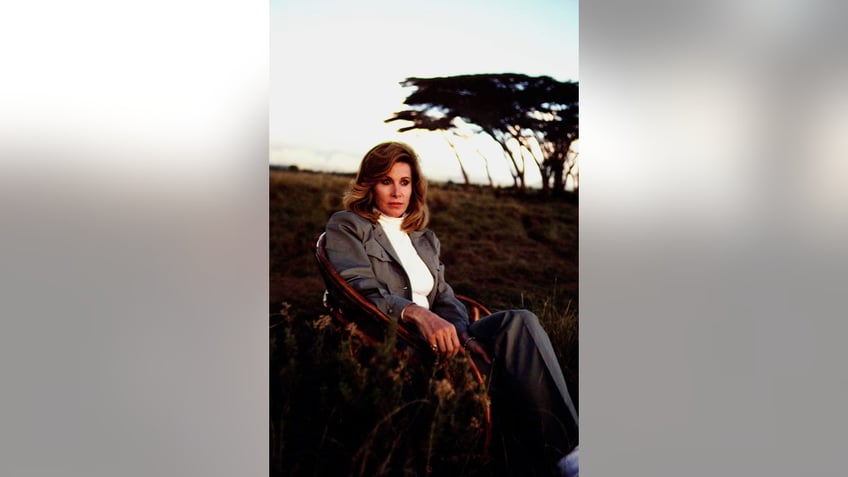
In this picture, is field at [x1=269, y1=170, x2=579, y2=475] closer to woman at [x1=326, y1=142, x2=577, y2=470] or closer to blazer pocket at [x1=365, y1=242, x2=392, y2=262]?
woman at [x1=326, y1=142, x2=577, y2=470]

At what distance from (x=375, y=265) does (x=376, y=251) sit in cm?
6

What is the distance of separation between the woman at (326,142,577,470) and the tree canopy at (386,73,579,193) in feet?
0.68

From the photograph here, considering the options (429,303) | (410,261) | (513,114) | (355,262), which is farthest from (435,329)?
(513,114)

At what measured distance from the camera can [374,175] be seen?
122 inches

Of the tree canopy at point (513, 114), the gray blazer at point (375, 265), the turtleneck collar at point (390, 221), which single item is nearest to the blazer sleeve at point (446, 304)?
the gray blazer at point (375, 265)

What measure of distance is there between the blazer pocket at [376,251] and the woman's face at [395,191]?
14cm

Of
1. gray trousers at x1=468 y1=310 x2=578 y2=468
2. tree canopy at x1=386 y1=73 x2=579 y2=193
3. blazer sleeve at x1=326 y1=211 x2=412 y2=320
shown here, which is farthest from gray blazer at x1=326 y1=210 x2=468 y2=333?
tree canopy at x1=386 y1=73 x2=579 y2=193

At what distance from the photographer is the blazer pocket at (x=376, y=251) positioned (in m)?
3.08

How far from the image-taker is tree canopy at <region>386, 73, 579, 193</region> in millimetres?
→ 3148

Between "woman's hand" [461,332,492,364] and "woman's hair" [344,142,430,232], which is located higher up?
"woman's hair" [344,142,430,232]

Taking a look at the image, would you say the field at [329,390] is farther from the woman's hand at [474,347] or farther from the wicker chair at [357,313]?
the woman's hand at [474,347]
